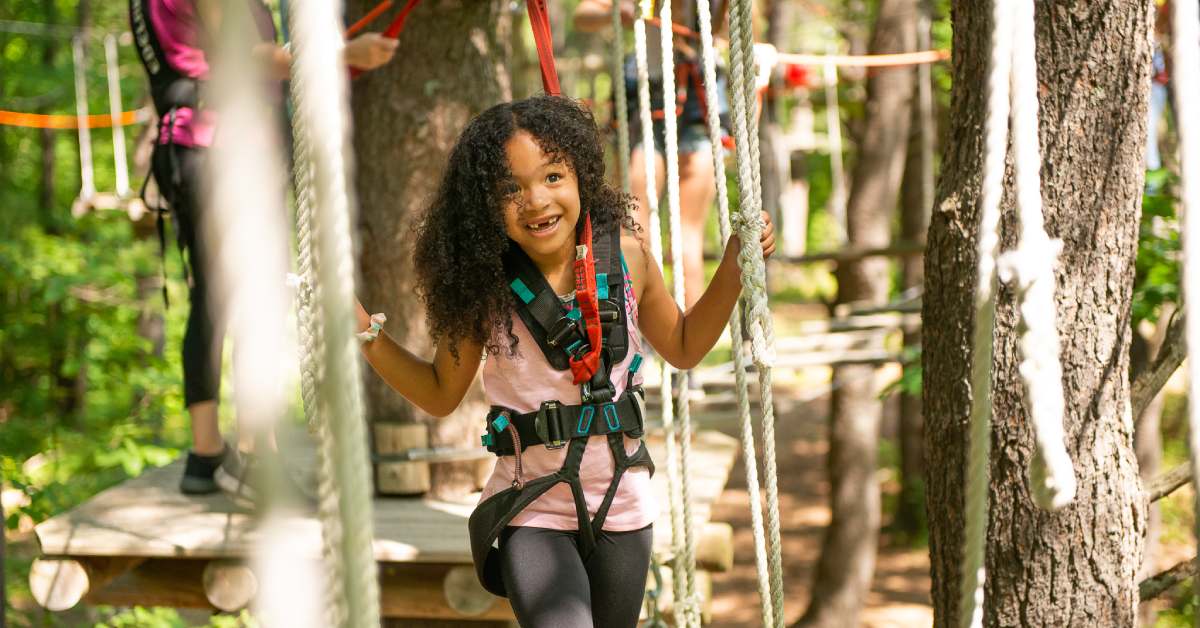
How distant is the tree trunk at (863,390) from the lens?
20.0 ft

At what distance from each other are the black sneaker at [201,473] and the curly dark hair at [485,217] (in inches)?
53.1

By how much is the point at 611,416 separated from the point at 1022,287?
83cm

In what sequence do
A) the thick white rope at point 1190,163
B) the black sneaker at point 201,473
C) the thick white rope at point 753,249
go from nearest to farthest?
1. the thick white rope at point 1190,163
2. the thick white rope at point 753,249
3. the black sneaker at point 201,473

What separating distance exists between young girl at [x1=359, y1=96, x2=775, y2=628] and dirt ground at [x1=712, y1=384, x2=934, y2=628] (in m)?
3.93

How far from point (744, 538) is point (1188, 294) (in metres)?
7.47

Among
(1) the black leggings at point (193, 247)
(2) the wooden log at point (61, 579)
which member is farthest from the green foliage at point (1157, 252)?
(2) the wooden log at point (61, 579)

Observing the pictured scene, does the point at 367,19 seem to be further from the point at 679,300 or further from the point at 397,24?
the point at 679,300

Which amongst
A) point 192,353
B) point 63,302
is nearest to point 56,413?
point 63,302

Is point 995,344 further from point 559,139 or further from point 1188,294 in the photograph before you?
point 1188,294

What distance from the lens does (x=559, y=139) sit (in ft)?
5.64

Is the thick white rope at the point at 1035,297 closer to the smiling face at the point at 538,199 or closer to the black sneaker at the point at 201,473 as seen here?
the smiling face at the point at 538,199

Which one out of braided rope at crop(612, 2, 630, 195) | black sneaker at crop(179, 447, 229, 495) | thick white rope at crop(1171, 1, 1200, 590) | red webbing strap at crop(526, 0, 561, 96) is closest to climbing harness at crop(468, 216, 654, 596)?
red webbing strap at crop(526, 0, 561, 96)

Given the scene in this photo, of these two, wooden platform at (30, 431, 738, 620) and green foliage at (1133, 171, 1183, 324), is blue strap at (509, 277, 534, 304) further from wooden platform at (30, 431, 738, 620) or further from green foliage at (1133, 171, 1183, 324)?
green foliage at (1133, 171, 1183, 324)

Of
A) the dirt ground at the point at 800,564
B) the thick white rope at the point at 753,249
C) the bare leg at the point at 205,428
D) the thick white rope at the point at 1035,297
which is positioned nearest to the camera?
the thick white rope at the point at 1035,297
